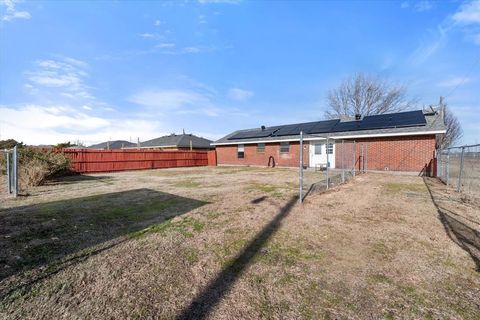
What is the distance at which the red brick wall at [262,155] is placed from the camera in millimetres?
18609

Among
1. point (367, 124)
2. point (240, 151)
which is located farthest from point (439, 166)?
point (240, 151)

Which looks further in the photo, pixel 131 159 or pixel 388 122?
pixel 131 159

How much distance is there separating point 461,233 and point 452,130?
3976 cm

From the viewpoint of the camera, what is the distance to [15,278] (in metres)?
2.70

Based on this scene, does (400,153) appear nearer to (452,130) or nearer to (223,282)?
(223,282)

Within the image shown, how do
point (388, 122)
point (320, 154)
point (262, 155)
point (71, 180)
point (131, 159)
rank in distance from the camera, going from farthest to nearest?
point (262, 155) → point (131, 159) → point (320, 154) → point (388, 122) → point (71, 180)

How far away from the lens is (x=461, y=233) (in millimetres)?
4168

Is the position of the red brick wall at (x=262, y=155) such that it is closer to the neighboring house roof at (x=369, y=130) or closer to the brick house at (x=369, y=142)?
the brick house at (x=369, y=142)

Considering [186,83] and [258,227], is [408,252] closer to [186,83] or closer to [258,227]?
[258,227]

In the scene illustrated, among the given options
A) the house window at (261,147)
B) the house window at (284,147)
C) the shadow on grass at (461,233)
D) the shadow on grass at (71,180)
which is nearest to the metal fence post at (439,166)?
the shadow on grass at (461,233)

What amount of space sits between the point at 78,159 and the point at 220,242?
17.6 meters

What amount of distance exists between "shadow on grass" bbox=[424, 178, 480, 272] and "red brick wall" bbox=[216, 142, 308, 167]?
12.9 m

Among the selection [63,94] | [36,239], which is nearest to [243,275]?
→ [36,239]

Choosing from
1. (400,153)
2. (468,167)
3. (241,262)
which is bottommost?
(241,262)
